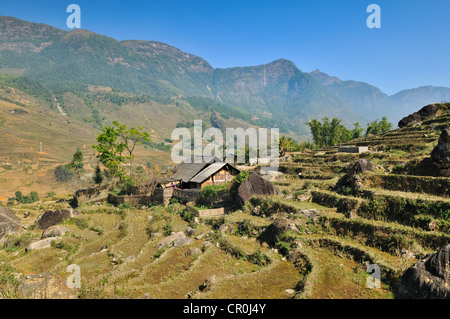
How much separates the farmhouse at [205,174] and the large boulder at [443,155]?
81.4 ft

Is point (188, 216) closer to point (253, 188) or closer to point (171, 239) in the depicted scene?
point (171, 239)

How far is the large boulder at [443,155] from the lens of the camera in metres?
19.5

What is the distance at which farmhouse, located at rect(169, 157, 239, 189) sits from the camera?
125 ft

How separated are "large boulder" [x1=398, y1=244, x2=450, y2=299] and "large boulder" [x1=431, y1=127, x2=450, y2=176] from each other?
12918 mm

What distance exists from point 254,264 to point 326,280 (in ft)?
15.7

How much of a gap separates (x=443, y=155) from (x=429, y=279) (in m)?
14.6

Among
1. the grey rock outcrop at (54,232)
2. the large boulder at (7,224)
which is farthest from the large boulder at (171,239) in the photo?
the large boulder at (7,224)

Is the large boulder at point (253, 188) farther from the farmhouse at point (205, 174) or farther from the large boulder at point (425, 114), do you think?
the large boulder at point (425, 114)

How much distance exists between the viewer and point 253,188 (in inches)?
1062

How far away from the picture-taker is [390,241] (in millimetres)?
14805

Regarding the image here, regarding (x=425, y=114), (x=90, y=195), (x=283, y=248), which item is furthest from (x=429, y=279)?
(x=425, y=114)

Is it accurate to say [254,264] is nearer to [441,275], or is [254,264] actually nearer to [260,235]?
[260,235]

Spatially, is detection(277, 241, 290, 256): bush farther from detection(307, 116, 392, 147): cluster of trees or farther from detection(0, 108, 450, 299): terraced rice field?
detection(307, 116, 392, 147): cluster of trees
